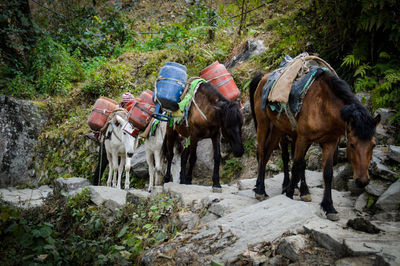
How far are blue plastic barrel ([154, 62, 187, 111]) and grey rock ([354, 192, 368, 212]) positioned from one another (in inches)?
152

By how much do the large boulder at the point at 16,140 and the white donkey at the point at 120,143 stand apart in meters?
5.20

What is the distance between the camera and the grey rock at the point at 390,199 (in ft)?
13.1

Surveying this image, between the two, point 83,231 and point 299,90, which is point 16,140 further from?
point 299,90

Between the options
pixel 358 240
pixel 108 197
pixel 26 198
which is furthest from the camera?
pixel 26 198

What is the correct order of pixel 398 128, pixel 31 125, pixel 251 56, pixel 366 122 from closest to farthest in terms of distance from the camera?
1. pixel 366 122
2. pixel 398 128
3. pixel 251 56
4. pixel 31 125

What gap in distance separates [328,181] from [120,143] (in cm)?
683

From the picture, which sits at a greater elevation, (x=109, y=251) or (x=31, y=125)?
(x=31, y=125)

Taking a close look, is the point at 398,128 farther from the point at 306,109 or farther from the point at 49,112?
the point at 49,112

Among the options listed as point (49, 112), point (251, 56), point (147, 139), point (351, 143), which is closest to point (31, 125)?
point (49, 112)

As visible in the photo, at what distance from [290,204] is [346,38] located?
5048mm

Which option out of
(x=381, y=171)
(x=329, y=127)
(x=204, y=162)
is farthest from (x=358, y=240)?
(x=204, y=162)

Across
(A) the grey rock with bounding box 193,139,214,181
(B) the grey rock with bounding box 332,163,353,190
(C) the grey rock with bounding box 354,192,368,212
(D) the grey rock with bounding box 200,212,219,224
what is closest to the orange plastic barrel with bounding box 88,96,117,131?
(A) the grey rock with bounding box 193,139,214,181

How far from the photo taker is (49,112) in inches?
571

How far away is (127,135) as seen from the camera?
919 cm
